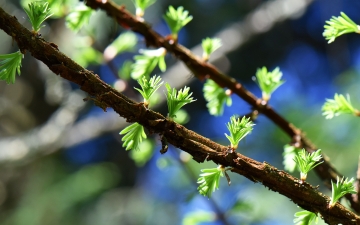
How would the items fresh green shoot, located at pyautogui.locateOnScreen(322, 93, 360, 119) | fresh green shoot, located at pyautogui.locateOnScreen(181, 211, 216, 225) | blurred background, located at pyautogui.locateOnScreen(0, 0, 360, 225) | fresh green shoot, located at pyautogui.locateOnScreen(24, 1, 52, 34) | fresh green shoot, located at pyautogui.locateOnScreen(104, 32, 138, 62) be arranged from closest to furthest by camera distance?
1. fresh green shoot, located at pyautogui.locateOnScreen(24, 1, 52, 34)
2. fresh green shoot, located at pyautogui.locateOnScreen(322, 93, 360, 119)
3. fresh green shoot, located at pyautogui.locateOnScreen(181, 211, 216, 225)
4. fresh green shoot, located at pyautogui.locateOnScreen(104, 32, 138, 62)
5. blurred background, located at pyautogui.locateOnScreen(0, 0, 360, 225)

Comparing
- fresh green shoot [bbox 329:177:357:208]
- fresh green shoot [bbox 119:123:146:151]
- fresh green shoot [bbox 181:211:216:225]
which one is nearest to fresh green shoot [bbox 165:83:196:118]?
fresh green shoot [bbox 119:123:146:151]

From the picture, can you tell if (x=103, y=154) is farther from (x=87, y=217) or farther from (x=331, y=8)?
(x=331, y=8)

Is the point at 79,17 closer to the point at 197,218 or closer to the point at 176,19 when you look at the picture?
the point at 176,19

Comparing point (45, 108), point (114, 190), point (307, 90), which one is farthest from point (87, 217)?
point (307, 90)

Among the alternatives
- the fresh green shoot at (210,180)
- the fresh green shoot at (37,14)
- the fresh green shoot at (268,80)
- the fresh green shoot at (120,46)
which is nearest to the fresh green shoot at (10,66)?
the fresh green shoot at (37,14)

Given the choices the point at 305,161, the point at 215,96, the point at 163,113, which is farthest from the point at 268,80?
the point at 163,113

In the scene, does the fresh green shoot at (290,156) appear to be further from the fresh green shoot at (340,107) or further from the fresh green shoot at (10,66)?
the fresh green shoot at (10,66)

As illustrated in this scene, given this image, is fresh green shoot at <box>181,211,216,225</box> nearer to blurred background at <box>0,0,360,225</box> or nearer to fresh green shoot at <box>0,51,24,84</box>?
blurred background at <box>0,0,360,225</box>
